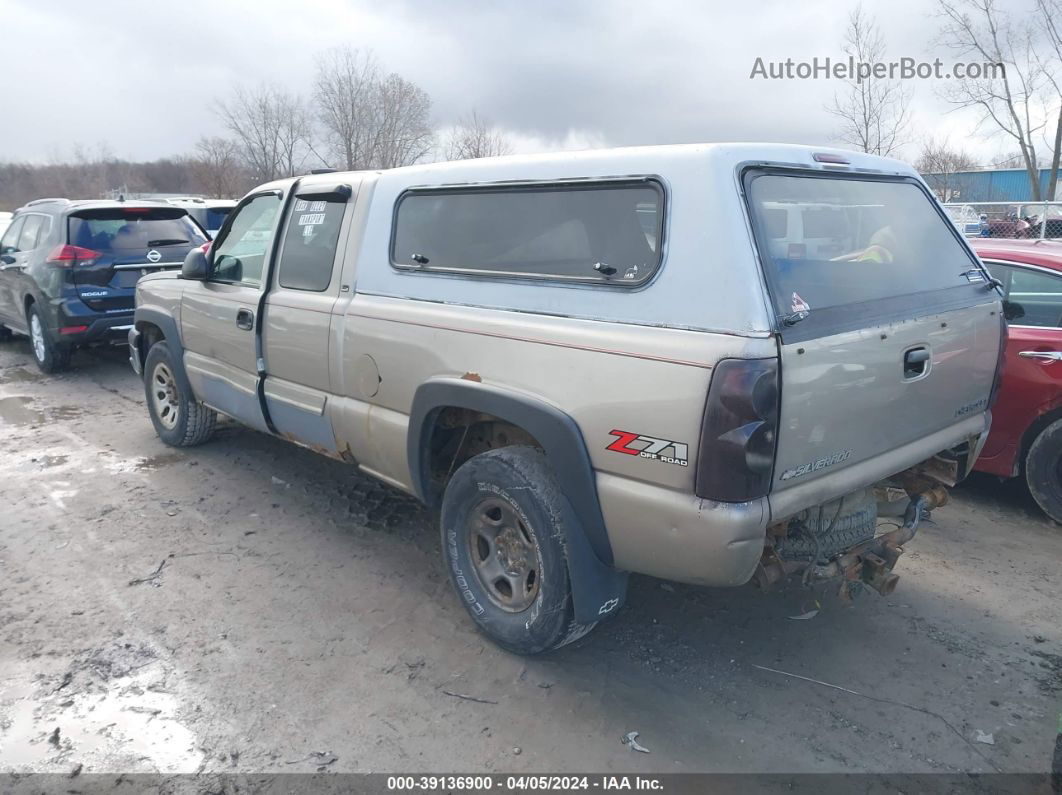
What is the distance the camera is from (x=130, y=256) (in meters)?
8.32

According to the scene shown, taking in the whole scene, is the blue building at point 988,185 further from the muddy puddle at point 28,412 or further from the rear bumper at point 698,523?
the rear bumper at point 698,523

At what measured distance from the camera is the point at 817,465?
269 cm

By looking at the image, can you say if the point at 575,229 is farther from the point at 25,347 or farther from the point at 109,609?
the point at 25,347

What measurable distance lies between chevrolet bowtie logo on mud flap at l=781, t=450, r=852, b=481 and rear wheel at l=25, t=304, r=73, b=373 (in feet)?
27.6

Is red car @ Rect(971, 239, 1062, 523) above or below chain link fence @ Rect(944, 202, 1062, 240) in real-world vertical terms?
below

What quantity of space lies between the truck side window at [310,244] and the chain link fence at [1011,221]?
11239 millimetres

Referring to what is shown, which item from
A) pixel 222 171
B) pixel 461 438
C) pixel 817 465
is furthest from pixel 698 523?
pixel 222 171

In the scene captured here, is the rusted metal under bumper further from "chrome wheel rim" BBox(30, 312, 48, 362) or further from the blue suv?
"chrome wheel rim" BBox(30, 312, 48, 362)

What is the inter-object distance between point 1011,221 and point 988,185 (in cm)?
2103

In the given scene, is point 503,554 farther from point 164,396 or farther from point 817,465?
point 164,396

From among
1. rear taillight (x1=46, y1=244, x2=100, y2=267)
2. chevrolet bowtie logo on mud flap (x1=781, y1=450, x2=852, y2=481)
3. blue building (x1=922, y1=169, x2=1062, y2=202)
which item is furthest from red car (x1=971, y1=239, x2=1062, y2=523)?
blue building (x1=922, y1=169, x2=1062, y2=202)

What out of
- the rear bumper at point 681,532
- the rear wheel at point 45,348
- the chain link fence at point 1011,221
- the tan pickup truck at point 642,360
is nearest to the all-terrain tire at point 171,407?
the tan pickup truck at point 642,360

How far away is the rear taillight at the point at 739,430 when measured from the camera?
2385 millimetres

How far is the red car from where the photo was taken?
4.48 metres
